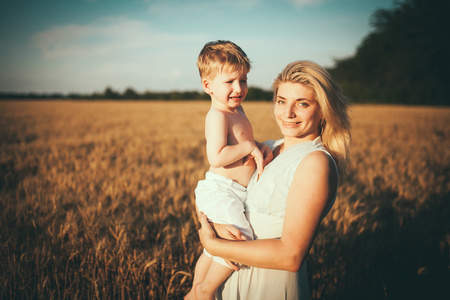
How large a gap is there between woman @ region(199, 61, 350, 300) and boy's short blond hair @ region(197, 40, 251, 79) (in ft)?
1.03

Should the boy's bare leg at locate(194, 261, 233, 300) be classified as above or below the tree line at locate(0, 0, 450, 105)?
below

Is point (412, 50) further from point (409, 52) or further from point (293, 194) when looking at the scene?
point (293, 194)

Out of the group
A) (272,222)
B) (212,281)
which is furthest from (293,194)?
(212,281)

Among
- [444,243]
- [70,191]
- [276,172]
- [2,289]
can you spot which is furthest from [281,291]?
[70,191]

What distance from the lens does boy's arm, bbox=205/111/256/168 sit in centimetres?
151

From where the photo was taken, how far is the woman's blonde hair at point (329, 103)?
1247mm

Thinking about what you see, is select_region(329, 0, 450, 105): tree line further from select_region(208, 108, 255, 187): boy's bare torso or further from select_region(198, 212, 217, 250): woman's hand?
select_region(198, 212, 217, 250): woman's hand

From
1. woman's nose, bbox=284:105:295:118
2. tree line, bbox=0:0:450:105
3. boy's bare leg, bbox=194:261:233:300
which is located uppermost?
tree line, bbox=0:0:450:105

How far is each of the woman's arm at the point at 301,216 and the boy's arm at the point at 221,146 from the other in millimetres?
493

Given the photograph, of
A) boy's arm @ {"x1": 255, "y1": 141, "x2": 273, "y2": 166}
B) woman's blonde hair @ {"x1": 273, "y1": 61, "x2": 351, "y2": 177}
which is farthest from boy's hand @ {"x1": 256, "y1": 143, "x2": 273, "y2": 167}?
woman's blonde hair @ {"x1": 273, "y1": 61, "x2": 351, "y2": 177}

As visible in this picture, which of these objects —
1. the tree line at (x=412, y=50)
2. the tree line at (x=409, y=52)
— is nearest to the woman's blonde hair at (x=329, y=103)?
the tree line at (x=409, y=52)

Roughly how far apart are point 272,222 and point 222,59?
3.58 ft

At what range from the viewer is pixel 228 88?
163 cm

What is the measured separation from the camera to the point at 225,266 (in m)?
1.36
